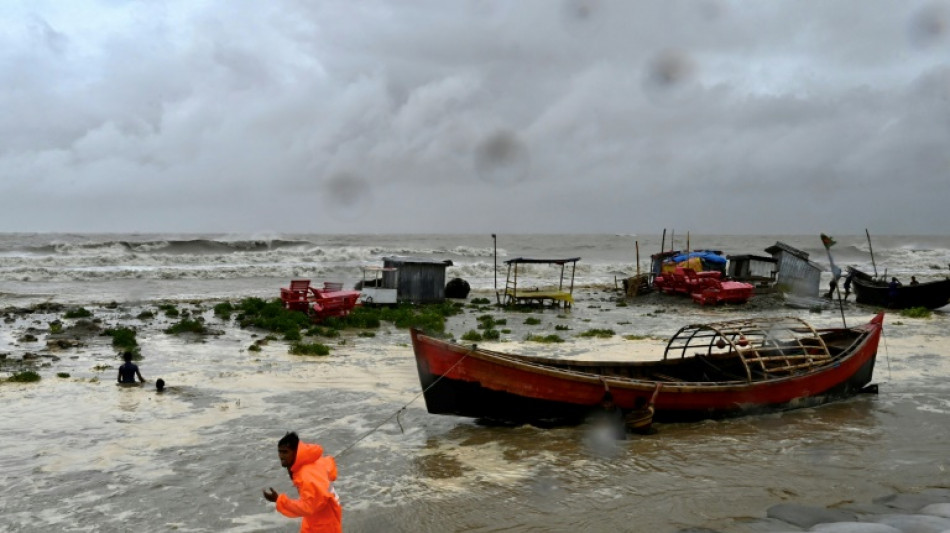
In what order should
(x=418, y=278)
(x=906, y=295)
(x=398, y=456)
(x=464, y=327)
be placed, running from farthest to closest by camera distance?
(x=418, y=278)
(x=906, y=295)
(x=464, y=327)
(x=398, y=456)

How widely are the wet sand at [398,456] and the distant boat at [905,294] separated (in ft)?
49.6

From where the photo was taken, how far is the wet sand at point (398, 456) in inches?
314

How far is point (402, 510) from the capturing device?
26.6ft

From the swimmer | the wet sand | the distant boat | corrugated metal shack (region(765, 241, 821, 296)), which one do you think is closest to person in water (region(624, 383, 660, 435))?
the wet sand

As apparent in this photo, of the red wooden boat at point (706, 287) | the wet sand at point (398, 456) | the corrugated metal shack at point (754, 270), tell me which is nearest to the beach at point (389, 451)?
the wet sand at point (398, 456)

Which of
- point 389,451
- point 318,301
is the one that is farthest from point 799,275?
point 389,451

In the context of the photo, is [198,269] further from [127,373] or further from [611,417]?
[611,417]

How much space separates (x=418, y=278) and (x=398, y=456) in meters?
20.5

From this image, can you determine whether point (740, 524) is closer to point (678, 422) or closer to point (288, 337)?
point (678, 422)

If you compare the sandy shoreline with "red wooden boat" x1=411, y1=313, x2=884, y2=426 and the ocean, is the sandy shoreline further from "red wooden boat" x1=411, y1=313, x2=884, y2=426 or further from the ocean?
"red wooden boat" x1=411, y1=313, x2=884, y2=426

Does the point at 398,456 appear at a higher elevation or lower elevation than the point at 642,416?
lower

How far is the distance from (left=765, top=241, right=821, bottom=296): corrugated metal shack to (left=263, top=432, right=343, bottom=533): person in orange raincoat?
33.0 metres

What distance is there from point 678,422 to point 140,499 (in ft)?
26.8

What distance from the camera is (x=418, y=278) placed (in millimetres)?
30391
